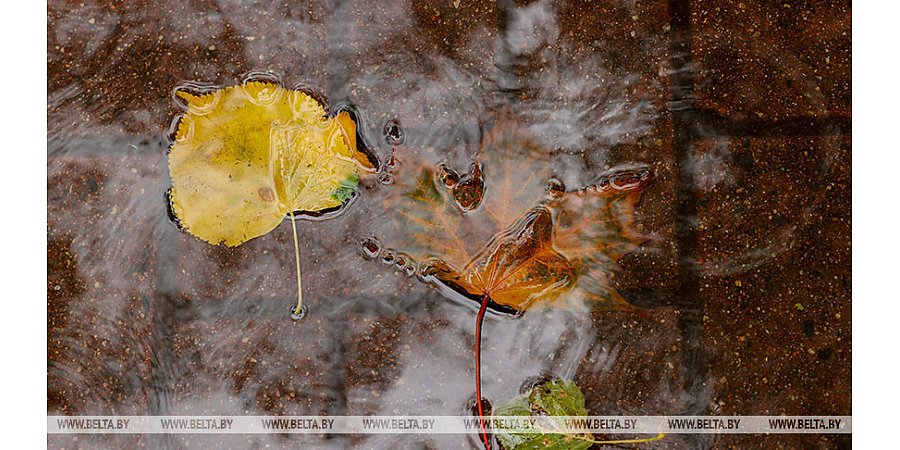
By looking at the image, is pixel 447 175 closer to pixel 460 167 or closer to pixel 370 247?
pixel 460 167

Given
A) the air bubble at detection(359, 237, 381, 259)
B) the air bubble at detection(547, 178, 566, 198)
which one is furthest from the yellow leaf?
the air bubble at detection(547, 178, 566, 198)

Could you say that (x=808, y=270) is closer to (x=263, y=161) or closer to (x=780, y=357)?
(x=780, y=357)

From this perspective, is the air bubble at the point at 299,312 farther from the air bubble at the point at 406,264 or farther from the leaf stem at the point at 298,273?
the air bubble at the point at 406,264

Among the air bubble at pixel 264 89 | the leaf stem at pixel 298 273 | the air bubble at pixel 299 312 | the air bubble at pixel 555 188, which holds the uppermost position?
the air bubble at pixel 264 89

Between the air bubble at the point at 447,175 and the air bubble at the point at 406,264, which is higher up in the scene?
the air bubble at the point at 447,175

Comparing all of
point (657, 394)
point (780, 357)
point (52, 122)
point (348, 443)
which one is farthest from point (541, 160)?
point (52, 122)

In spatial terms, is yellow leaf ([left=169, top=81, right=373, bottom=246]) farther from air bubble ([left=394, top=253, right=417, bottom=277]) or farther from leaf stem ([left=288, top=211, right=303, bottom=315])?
air bubble ([left=394, top=253, right=417, bottom=277])

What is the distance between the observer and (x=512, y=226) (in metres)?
1.40

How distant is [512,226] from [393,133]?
17.1 inches
